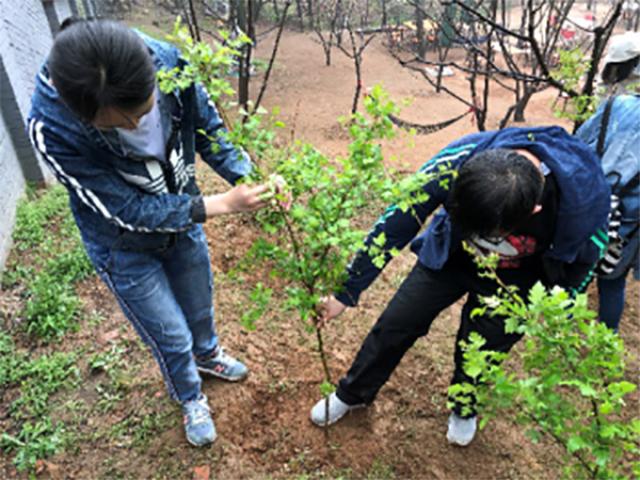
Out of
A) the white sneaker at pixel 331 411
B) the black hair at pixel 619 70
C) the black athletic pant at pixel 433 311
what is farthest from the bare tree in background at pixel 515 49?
the white sneaker at pixel 331 411

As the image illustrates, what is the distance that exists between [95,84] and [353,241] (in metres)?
0.78

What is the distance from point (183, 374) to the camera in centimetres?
217

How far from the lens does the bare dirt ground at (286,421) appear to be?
7.37 ft

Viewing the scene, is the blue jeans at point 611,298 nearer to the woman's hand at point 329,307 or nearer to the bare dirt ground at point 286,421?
the bare dirt ground at point 286,421

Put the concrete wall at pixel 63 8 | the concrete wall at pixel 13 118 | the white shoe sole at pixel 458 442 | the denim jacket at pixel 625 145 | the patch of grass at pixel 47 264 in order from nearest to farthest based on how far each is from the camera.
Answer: the denim jacket at pixel 625 145
the white shoe sole at pixel 458 442
the patch of grass at pixel 47 264
the concrete wall at pixel 13 118
the concrete wall at pixel 63 8

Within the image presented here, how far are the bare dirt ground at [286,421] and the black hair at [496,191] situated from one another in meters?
1.29

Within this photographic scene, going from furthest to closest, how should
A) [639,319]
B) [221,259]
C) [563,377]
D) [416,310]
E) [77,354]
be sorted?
[221,259]
[639,319]
[77,354]
[416,310]
[563,377]

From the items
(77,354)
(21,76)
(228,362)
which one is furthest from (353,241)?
(21,76)

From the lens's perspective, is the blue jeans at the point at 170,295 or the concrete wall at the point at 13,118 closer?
the blue jeans at the point at 170,295

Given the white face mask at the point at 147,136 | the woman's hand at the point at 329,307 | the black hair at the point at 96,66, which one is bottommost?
the woman's hand at the point at 329,307

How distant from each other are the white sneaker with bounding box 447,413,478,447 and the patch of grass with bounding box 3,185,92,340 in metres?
2.13

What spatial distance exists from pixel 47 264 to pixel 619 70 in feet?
11.7

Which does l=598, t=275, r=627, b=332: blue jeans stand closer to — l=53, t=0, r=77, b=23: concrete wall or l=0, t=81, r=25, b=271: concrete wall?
l=0, t=81, r=25, b=271: concrete wall

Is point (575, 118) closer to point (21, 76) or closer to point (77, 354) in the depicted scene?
point (77, 354)
